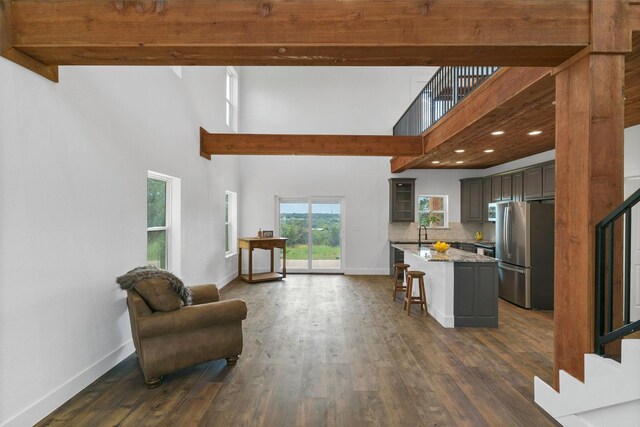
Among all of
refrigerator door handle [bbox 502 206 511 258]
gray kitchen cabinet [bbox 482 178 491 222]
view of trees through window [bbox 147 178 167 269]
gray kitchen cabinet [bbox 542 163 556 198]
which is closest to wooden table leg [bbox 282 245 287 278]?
view of trees through window [bbox 147 178 167 269]

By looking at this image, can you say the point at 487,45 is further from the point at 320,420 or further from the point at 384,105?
the point at 384,105

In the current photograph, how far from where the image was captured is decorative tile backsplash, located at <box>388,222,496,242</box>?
8000 millimetres

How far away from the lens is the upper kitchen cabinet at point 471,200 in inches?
298

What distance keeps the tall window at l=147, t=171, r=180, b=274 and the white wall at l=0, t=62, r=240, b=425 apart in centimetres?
34

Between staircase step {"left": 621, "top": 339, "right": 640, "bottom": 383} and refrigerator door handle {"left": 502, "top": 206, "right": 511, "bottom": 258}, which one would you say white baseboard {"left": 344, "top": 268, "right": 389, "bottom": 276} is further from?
staircase step {"left": 621, "top": 339, "right": 640, "bottom": 383}

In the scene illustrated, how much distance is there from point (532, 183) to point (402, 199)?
2.82 m

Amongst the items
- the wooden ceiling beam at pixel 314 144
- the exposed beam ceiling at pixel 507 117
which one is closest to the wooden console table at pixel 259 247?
the wooden ceiling beam at pixel 314 144

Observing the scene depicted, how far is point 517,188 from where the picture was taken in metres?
6.09

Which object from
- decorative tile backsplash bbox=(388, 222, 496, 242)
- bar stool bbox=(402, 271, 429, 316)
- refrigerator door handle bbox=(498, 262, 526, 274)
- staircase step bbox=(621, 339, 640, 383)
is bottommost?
bar stool bbox=(402, 271, 429, 316)

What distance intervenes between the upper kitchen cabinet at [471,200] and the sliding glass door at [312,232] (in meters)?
2.85

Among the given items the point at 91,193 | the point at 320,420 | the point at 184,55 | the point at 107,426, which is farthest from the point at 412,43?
the point at 107,426

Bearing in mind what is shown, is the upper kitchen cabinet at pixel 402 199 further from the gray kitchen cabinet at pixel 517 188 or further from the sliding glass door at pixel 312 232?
the gray kitchen cabinet at pixel 517 188

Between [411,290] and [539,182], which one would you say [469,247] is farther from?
[411,290]

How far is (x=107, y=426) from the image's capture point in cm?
228
